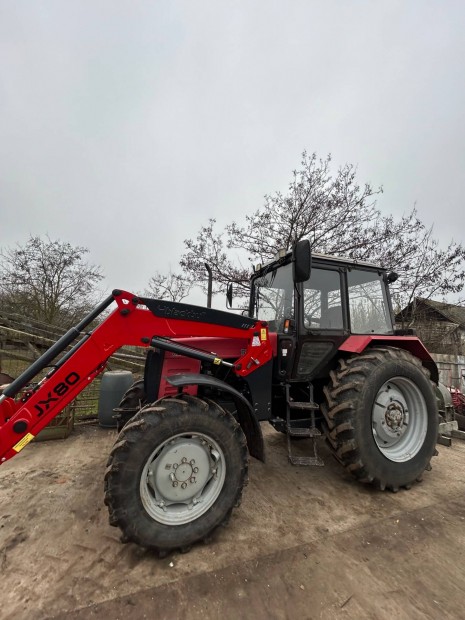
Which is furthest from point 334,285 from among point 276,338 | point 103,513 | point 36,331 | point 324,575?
point 36,331

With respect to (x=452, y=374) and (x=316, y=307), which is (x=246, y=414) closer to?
(x=316, y=307)

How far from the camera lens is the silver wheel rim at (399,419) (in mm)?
3186

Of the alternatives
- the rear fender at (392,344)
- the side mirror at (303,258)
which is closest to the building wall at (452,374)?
the rear fender at (392,344)

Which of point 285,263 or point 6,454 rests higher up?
point 285,263

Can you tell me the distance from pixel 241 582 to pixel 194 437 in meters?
0.92

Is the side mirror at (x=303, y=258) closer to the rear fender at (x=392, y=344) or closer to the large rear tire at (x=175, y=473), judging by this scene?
the rear fender at (x=392, y=344)

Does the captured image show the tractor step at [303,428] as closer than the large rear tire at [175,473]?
No

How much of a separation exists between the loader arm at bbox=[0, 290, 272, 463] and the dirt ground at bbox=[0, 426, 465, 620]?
32.6 inches

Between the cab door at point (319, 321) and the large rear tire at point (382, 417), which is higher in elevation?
the cab door at point (319, 321)

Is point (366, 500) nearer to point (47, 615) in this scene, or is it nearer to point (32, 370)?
point (47, 615)

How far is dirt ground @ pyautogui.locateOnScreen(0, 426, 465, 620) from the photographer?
68.7 inches

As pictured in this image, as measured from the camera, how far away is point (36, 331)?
32.8 ft

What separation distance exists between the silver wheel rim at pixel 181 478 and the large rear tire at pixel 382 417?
4.18 ft

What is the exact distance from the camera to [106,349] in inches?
95.7
